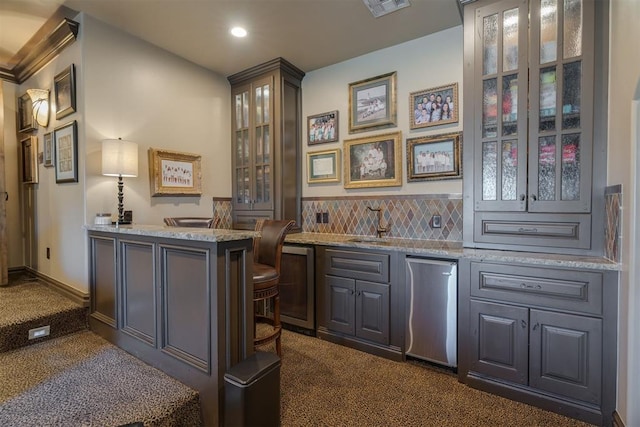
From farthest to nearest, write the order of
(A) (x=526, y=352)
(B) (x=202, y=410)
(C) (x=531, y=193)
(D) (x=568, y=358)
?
(C) (x=531, y=193)
(A) (x=526, y=352)
(D) (x=568, y=358)
(B) (x=202, y=410)

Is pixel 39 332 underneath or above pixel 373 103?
underneath

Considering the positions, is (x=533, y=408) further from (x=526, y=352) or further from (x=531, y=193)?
(x=531, y=193)

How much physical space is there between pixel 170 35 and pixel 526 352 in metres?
3.88

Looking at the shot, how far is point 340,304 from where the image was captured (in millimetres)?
2738

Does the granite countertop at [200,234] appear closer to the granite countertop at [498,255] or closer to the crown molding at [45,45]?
the granite countertop at [498,255]

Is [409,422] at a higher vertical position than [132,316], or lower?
lower

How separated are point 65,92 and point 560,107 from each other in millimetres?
4032

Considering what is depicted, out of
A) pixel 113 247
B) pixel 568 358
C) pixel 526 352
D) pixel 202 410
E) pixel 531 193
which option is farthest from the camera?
pixel 113 247

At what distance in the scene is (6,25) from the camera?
2773 mm

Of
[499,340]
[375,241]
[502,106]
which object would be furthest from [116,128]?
[499,340]

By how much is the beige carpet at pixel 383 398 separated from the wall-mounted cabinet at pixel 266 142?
1.74 m

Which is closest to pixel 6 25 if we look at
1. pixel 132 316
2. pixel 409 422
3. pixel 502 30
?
pixel 132 316

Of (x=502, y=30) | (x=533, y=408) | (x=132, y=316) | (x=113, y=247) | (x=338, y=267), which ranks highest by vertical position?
(x=502, y=30)

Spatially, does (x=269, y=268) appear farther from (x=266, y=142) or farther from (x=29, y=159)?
(x=29, y=159)
